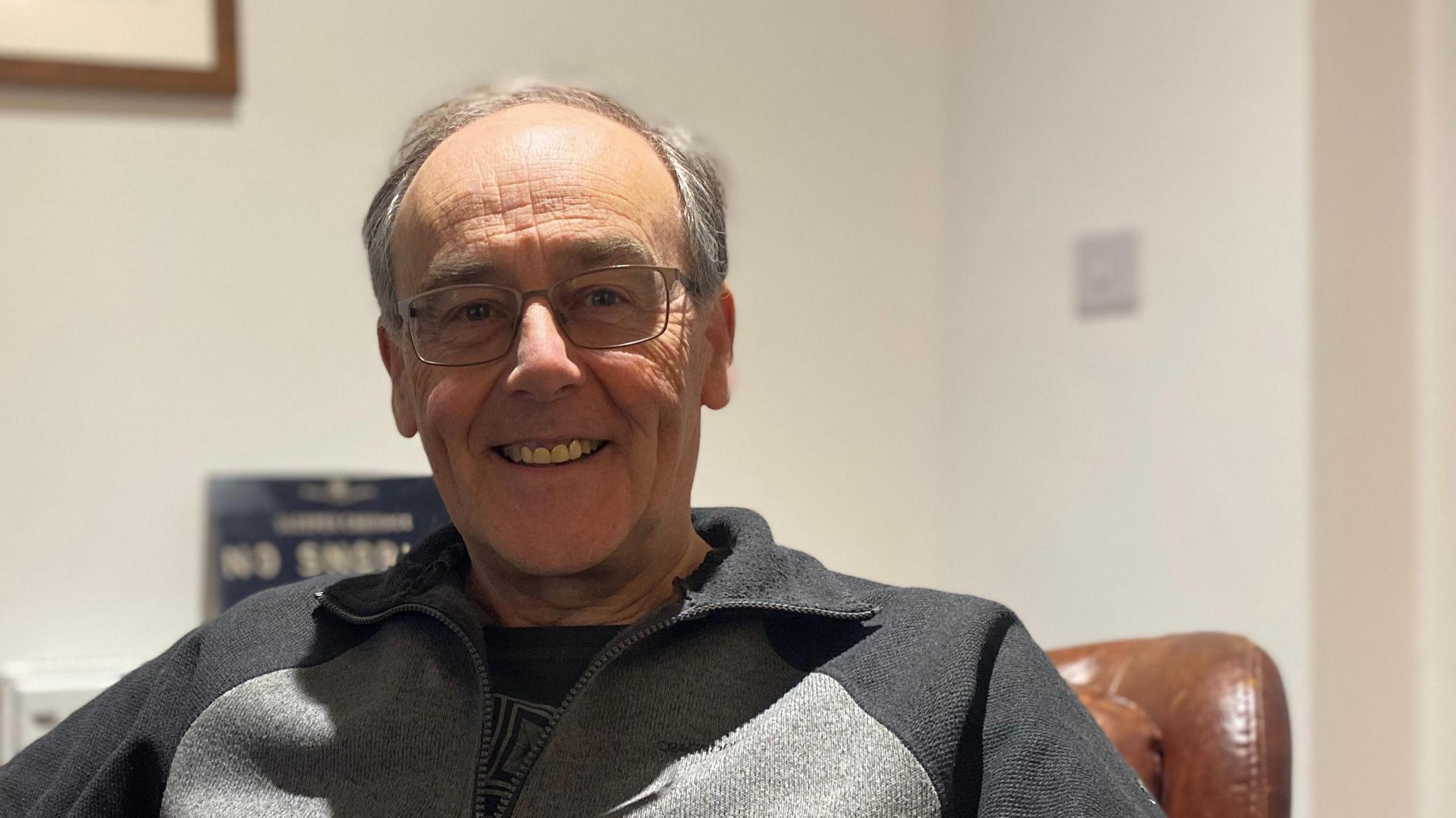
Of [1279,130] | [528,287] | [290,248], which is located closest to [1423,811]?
[1279,130]

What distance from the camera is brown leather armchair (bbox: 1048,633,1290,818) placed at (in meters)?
1.18

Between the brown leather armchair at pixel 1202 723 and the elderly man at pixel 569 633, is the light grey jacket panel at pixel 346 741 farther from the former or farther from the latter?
the brown leather armchair at pixel 1202 723

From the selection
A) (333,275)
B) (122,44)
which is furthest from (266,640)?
(122,44)

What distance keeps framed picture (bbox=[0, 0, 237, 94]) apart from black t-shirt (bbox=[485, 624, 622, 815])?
114 centimetres

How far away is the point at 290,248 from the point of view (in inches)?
78.7

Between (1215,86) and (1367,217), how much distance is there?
266 mm

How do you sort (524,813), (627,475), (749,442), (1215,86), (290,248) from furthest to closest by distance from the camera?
(749,442) < (290,248) < (1215,86) < (627,475) < (524,813)

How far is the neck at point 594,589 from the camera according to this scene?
118 centimetres

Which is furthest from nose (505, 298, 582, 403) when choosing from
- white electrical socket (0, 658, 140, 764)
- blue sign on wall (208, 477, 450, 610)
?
white electrical socket (0, 658, 140, 764)

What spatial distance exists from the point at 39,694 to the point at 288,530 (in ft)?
1.19

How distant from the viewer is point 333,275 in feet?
6.62

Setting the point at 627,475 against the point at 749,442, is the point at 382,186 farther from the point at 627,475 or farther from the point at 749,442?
the point at 749,442

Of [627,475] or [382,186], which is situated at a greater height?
[382,186]

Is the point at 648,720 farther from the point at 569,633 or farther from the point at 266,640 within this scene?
the point at 266,640
